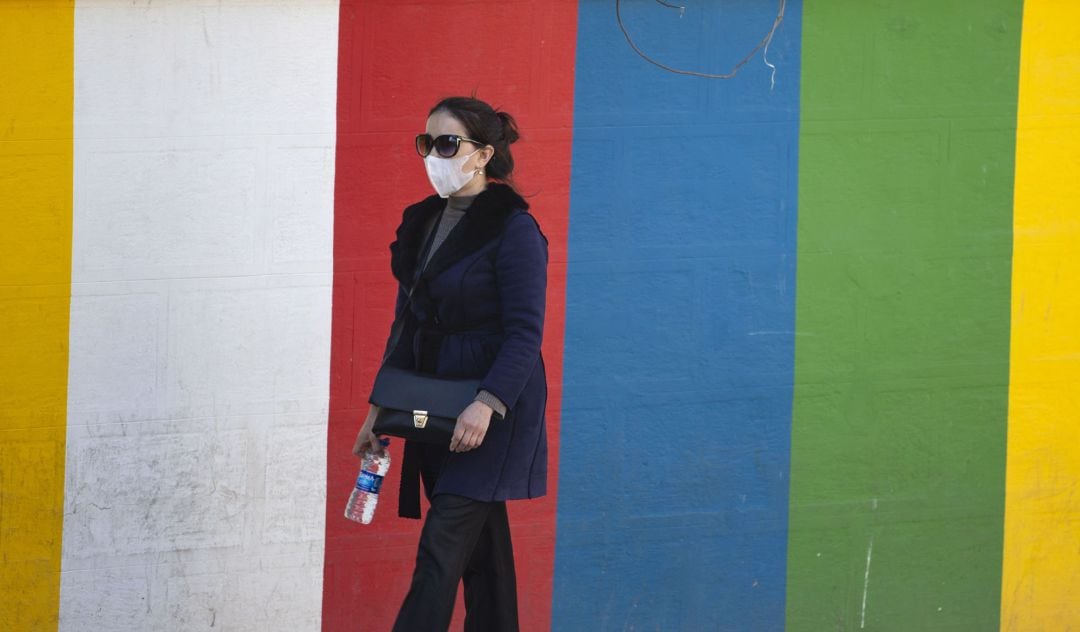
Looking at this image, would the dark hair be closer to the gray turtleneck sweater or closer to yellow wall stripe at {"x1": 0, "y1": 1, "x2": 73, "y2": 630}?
the gray turtleneck sweater

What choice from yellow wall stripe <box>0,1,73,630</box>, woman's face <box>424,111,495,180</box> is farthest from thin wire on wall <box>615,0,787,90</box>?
yellow wall stripe <box>0,1,73,630</box>

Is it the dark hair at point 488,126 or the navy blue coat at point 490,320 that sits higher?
the dark hair at point 488,126

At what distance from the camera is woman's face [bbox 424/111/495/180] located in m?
4.01

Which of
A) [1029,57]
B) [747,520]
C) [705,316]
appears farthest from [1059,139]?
[747,520]

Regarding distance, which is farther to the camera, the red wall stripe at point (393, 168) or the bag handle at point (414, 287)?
the red wall stripe at point (393, 168)

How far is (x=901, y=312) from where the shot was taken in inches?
211

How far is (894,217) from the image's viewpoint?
5312mm

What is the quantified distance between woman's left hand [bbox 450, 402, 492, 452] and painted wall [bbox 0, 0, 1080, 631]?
1.16 meters

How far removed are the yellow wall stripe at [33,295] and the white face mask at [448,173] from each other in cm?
136

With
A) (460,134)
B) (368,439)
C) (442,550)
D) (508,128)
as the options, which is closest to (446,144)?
(460,134)

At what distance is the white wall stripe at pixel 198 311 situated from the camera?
4.63 meters

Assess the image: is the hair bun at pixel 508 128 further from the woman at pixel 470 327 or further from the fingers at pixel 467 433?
the fingers at pixel 467 433

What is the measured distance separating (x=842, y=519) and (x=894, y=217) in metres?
1.18

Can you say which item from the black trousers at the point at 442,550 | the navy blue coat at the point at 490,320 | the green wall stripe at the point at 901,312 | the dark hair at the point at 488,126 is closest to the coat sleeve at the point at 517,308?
the navy blue coat at the point at 490,320
